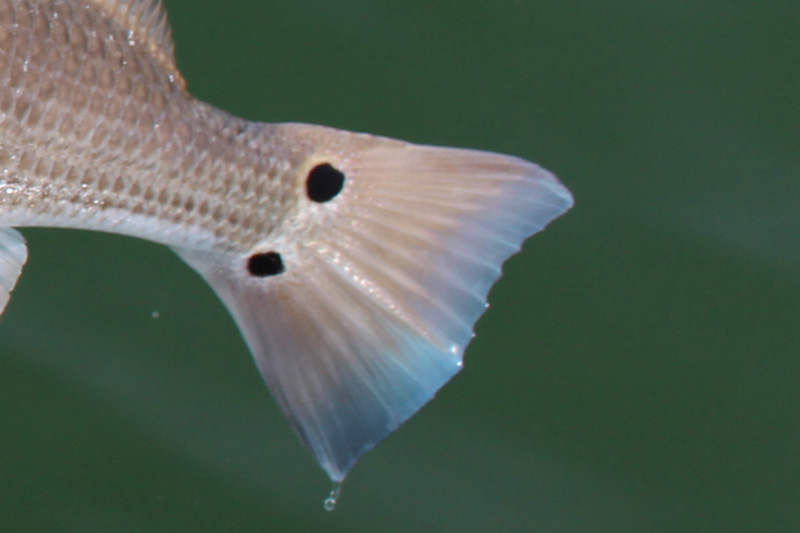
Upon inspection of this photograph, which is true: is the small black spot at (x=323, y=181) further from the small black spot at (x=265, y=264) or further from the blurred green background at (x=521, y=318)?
the blurred green background at (x=521, y=318)

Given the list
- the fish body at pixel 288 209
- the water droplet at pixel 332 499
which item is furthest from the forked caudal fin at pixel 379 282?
the water droplet at pixel 332 499

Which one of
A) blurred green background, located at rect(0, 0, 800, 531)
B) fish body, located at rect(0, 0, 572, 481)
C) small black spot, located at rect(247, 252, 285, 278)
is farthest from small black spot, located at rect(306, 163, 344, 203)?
blurred green background, located at rect(0, 0, 800, 531)

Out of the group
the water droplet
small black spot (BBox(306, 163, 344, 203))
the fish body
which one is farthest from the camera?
the water droplet

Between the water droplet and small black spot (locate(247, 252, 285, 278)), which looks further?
the water droplet

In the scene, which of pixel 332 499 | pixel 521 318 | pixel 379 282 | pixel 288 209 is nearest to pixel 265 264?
pixel 288 209

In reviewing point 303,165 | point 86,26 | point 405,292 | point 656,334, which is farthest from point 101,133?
point 656,334

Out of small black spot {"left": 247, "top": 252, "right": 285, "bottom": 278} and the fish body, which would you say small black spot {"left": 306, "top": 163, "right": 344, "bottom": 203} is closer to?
the fish body
